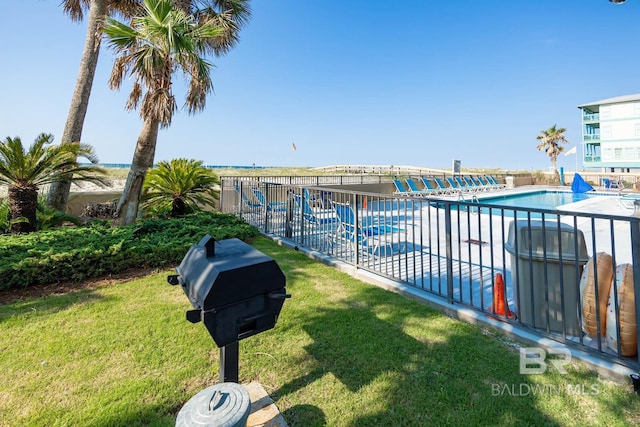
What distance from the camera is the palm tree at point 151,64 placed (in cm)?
625

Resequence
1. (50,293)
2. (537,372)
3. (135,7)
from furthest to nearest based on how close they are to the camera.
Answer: (135,7)
(50,293)
(537,372)

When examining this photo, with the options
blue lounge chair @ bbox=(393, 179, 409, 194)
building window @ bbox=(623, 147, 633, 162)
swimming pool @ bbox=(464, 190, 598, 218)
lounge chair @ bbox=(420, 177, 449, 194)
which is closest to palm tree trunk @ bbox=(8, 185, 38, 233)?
blue lounge chair @ bbox=(393, 179, 409, 194)

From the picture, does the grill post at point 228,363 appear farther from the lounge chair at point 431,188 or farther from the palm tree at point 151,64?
the lounge chair at point 431,188

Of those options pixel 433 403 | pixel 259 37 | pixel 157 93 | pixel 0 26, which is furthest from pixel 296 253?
pixel 259 37

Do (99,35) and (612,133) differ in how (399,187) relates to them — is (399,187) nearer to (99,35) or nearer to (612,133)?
(99,35)

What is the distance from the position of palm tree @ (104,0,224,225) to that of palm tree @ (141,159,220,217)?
127 cm

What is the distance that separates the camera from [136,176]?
6.73 meters

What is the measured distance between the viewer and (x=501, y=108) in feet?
107

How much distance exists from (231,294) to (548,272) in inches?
101

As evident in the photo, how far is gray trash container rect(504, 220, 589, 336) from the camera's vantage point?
2.32 metres

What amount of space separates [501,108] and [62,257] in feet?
130

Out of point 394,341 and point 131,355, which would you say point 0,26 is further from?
point 394,341

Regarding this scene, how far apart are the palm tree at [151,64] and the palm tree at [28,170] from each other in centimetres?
130

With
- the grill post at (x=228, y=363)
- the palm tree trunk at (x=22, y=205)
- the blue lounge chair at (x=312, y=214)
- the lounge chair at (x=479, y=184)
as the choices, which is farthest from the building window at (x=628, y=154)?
the palm tree trunk at (x=22, y=205)
